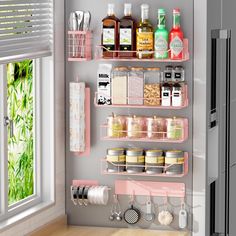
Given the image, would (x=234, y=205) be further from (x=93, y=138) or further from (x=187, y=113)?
(x=93, y=138)

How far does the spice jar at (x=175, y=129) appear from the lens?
4219 mm

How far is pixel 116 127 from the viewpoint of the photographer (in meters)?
4.30

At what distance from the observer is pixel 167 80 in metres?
4.23

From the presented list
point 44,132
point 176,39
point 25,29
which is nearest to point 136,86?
Result: point 176,39

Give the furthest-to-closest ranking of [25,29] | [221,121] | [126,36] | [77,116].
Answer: [77,116], [126,36], [221,121], [25,29]

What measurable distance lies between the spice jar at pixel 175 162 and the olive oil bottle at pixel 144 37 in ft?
1.77

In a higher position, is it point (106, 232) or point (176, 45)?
point (176, 45)

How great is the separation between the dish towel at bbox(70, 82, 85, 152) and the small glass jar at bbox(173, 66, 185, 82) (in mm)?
517

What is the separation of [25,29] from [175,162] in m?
1.06

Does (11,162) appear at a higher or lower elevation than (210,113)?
lower

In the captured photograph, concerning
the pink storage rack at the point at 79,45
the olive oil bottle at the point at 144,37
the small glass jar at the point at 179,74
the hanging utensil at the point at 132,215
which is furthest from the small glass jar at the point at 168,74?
the hanging utensil at the point at 132,215

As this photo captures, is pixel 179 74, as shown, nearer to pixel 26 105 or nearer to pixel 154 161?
pixel 154 161

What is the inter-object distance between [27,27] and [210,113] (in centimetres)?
105

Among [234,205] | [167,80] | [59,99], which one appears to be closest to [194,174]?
[234,205]
